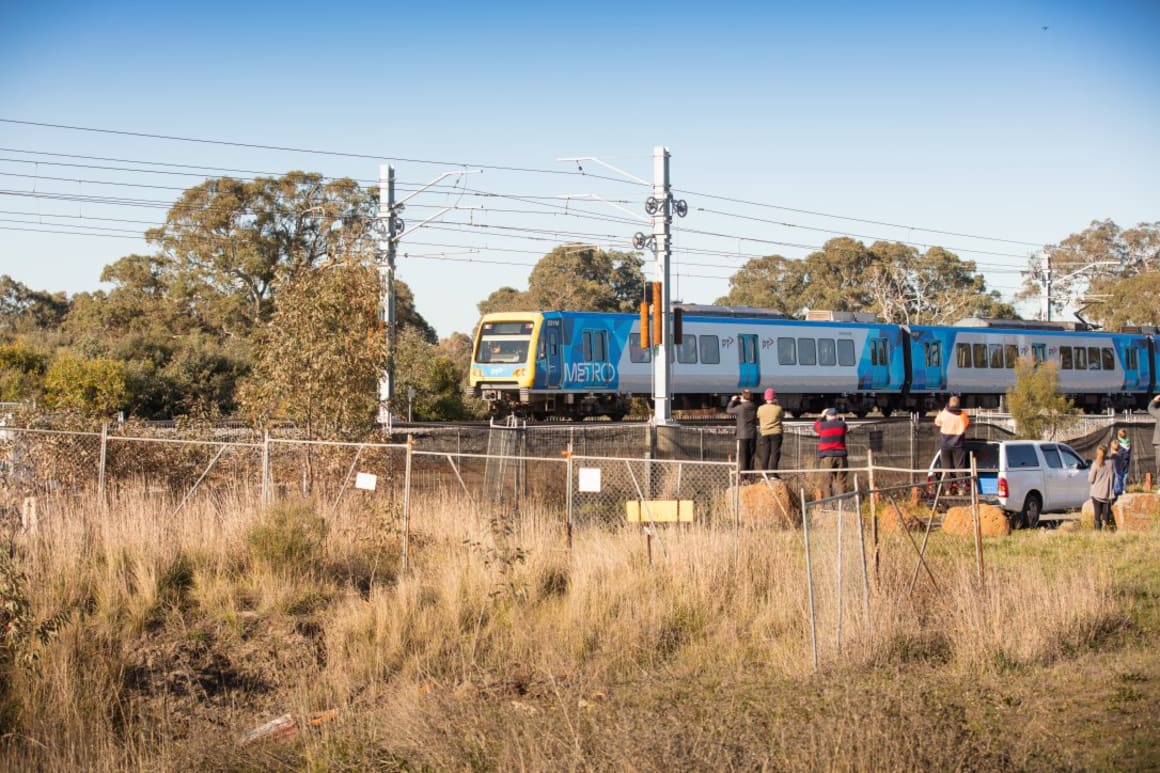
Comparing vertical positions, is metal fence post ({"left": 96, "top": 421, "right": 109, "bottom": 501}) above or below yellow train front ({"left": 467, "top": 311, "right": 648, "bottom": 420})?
below

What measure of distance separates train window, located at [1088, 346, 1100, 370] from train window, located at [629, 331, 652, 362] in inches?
800

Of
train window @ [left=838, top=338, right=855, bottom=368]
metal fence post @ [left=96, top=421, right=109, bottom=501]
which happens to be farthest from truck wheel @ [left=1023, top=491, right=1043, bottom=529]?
train window @ [left=838, top=338, right=855, bottom=368]

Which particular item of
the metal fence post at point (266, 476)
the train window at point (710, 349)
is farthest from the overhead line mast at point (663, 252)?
the train window at point (710, 349)

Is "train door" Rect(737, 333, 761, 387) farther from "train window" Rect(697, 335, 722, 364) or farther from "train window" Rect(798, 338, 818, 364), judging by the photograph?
"train window" Rect(798, 338, 818, 364)

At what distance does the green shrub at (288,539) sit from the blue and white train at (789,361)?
51.8ft

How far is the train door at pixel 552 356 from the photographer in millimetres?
32438

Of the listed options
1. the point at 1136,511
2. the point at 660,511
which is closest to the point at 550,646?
the point at 660,511

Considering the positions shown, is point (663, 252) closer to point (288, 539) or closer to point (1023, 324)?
point (288, 539)

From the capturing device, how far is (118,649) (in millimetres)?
12281

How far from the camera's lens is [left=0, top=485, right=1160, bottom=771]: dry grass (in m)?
8.22

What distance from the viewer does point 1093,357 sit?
46.1 meters

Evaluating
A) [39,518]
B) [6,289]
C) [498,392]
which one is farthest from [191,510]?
[6,289]

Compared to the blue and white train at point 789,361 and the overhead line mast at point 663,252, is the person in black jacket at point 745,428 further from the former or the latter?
the blue and white train at point 789,361

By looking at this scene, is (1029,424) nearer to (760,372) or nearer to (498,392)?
(760,372)
